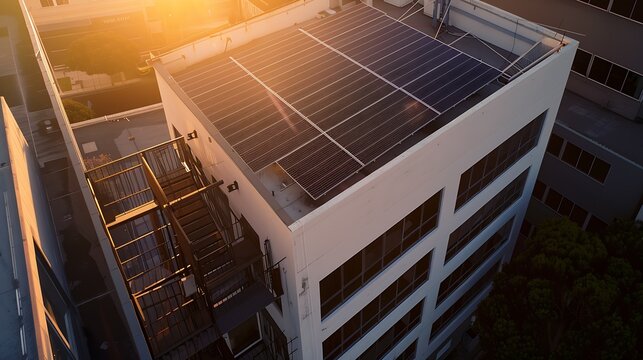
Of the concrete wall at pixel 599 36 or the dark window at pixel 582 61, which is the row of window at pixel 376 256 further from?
the dark window at pixel 582 61

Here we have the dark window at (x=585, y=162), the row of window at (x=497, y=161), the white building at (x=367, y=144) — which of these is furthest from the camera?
the dark window at (x=585, y=162)

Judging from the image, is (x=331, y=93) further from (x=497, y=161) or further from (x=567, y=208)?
(x=567, y=208)

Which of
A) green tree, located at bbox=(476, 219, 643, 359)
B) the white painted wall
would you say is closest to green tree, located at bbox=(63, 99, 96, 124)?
the white painted wall

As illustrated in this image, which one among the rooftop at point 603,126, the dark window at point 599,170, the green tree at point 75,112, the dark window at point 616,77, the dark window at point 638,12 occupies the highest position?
the dark window at point 638,12

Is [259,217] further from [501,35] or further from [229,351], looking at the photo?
[501,35]

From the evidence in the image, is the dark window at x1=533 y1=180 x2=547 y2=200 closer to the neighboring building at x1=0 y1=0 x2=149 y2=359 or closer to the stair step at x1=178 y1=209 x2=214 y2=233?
the stair step at x1=178 y1=209 x2=214 y2=233

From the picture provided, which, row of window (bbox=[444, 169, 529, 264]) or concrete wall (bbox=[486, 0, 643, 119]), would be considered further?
concrete wall (bbox=[486, 0, 643, 119])

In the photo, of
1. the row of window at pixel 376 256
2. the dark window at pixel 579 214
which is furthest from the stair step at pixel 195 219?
the dark window at pixel 579 214
